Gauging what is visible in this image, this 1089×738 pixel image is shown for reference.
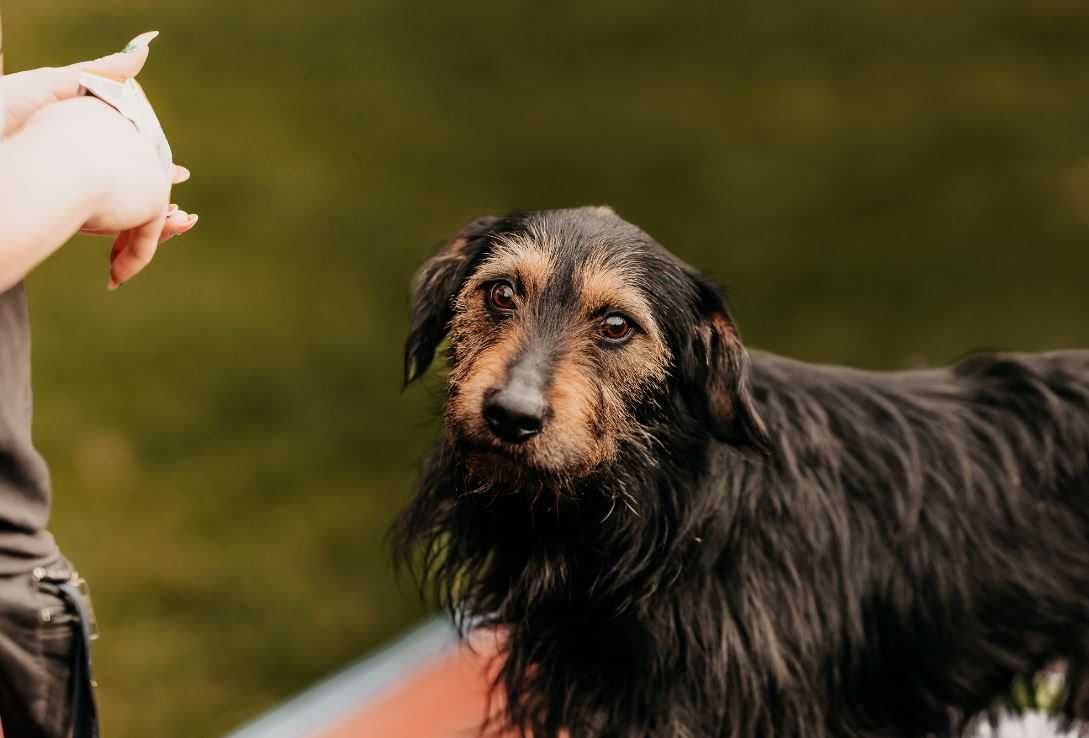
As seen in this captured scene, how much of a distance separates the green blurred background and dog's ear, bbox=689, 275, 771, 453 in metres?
2.05

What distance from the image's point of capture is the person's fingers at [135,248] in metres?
1.96

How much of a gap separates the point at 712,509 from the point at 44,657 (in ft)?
3.99

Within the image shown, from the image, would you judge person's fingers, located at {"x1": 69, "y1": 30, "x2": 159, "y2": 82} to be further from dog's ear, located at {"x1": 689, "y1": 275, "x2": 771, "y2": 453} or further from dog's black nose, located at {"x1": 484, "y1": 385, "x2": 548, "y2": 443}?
dog's ear, located at {"x1": 689, "y1": 275, "x2": 771, "y2": 453}

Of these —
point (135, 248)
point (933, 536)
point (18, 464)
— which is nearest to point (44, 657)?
point (18, 464)

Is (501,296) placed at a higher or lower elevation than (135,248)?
lower

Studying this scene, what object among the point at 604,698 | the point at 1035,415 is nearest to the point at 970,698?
the point at 1035,415

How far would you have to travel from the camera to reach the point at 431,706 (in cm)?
379

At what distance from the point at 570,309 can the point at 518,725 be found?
0.93 metres

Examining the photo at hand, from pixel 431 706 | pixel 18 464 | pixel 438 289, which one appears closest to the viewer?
pixel 18 464

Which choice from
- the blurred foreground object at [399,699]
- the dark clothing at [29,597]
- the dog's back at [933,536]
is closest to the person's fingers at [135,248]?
the dark clothing at [29,597]

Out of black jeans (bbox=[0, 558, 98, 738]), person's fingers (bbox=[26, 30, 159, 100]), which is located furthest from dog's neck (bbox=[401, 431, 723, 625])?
person's fingers (bbox=[26, 30, 159, 100])

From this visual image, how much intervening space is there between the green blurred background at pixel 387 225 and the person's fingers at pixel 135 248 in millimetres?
2335

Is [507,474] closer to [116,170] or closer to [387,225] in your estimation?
[116,170]

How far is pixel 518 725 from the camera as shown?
2.94 m
